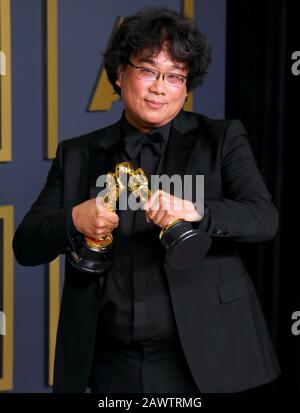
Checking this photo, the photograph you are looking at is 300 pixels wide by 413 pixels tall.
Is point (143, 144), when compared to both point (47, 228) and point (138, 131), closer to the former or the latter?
point (138, 131)

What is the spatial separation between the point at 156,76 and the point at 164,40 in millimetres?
68

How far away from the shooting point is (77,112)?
2.46 meters

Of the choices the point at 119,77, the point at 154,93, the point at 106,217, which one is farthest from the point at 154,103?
the point at 106,217

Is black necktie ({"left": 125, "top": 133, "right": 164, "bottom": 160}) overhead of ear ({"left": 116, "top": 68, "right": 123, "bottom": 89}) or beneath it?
beneath

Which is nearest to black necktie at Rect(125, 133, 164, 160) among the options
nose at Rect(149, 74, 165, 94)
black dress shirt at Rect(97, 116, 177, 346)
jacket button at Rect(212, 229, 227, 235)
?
black dress shirt at Rect(97, 116, 177, 346)

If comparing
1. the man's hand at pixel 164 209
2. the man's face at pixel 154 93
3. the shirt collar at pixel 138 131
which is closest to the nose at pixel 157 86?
the man's face at pixel 154 93

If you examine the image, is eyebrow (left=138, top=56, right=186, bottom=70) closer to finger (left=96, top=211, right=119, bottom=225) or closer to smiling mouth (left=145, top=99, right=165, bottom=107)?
smiling mouth (left=145, top=99, right=165, bottom=107)

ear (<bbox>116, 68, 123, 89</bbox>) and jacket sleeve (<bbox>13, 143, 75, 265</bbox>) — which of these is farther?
ear (<bbox>116, 68, 123, 89</bbox>)

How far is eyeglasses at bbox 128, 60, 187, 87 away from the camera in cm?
148

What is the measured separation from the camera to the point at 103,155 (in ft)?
5.16

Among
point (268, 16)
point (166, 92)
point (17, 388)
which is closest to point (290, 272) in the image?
point (268, 16)

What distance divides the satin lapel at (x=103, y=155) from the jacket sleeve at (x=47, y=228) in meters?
0.07

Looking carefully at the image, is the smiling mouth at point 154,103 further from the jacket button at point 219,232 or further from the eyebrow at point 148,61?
the jacket button at point 219,232

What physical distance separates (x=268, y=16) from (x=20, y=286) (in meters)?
1.07
